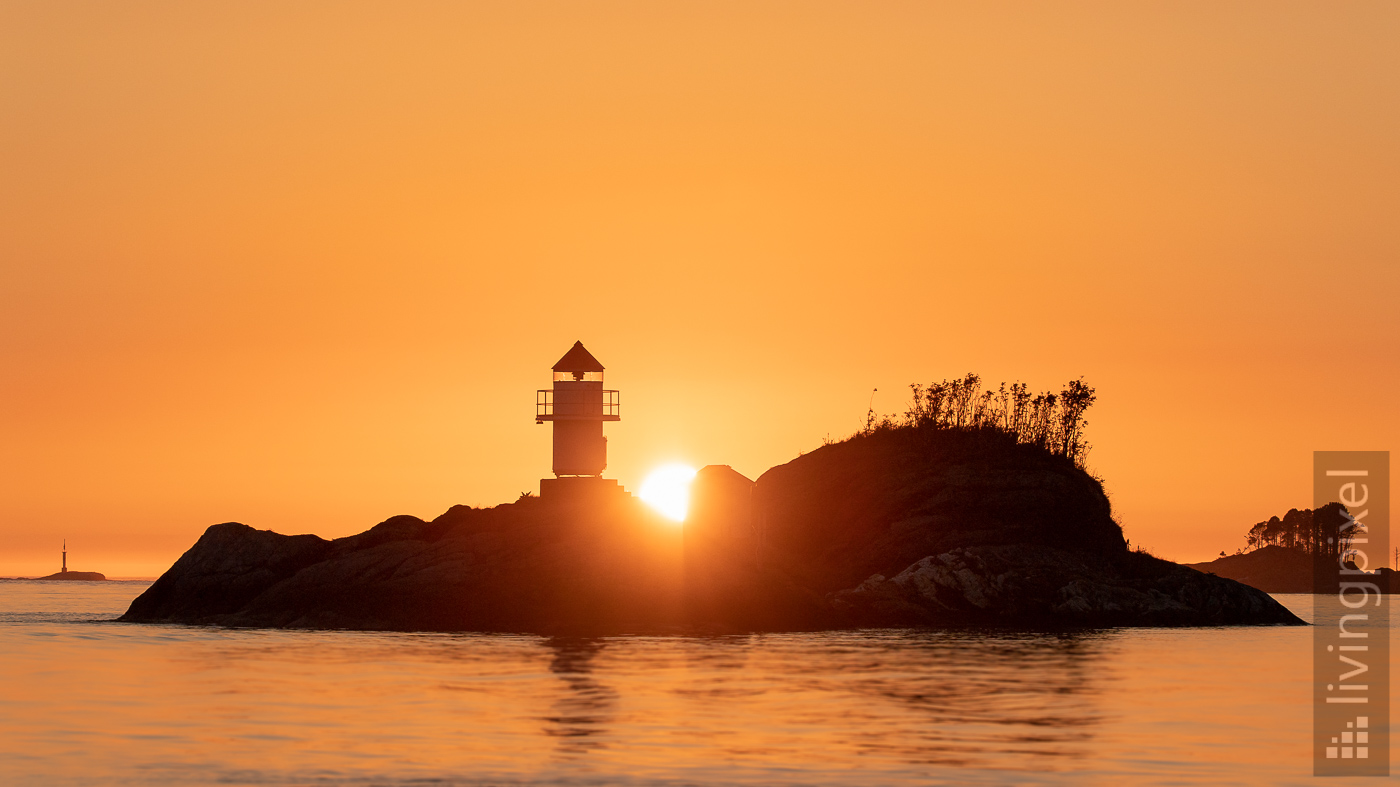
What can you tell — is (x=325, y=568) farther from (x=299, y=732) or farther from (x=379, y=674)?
(x=299, y=732)

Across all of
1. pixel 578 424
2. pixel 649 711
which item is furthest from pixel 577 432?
pixel 649 711

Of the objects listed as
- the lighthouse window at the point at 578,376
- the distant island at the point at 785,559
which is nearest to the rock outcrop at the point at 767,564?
the distant island at the point at 785,559

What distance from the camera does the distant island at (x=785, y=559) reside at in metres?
63.2

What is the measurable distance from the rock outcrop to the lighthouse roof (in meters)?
6.41

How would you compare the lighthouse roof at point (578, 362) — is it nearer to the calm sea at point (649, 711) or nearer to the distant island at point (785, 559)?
the distant island at point (785, 559)

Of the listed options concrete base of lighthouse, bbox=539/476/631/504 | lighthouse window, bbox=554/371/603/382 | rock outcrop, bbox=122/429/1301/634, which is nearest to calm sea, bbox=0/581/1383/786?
rock outcrop, bbox=122/429/1301/634

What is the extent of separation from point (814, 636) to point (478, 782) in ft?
116

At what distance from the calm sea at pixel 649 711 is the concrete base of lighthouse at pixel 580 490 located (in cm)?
1265

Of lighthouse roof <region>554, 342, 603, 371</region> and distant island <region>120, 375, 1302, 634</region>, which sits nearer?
distant island <region>120, 375, 1302, 634</region>

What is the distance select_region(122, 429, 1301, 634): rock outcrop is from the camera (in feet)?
207

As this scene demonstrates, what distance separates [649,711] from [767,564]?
3216 centimetres

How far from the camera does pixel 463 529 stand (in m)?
69.3

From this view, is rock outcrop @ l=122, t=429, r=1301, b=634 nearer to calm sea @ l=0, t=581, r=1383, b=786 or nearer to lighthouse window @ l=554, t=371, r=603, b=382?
calm sea @ l=0, t=581, r=1383, b=786

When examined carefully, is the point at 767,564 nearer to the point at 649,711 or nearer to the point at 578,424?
the point at 578,424
